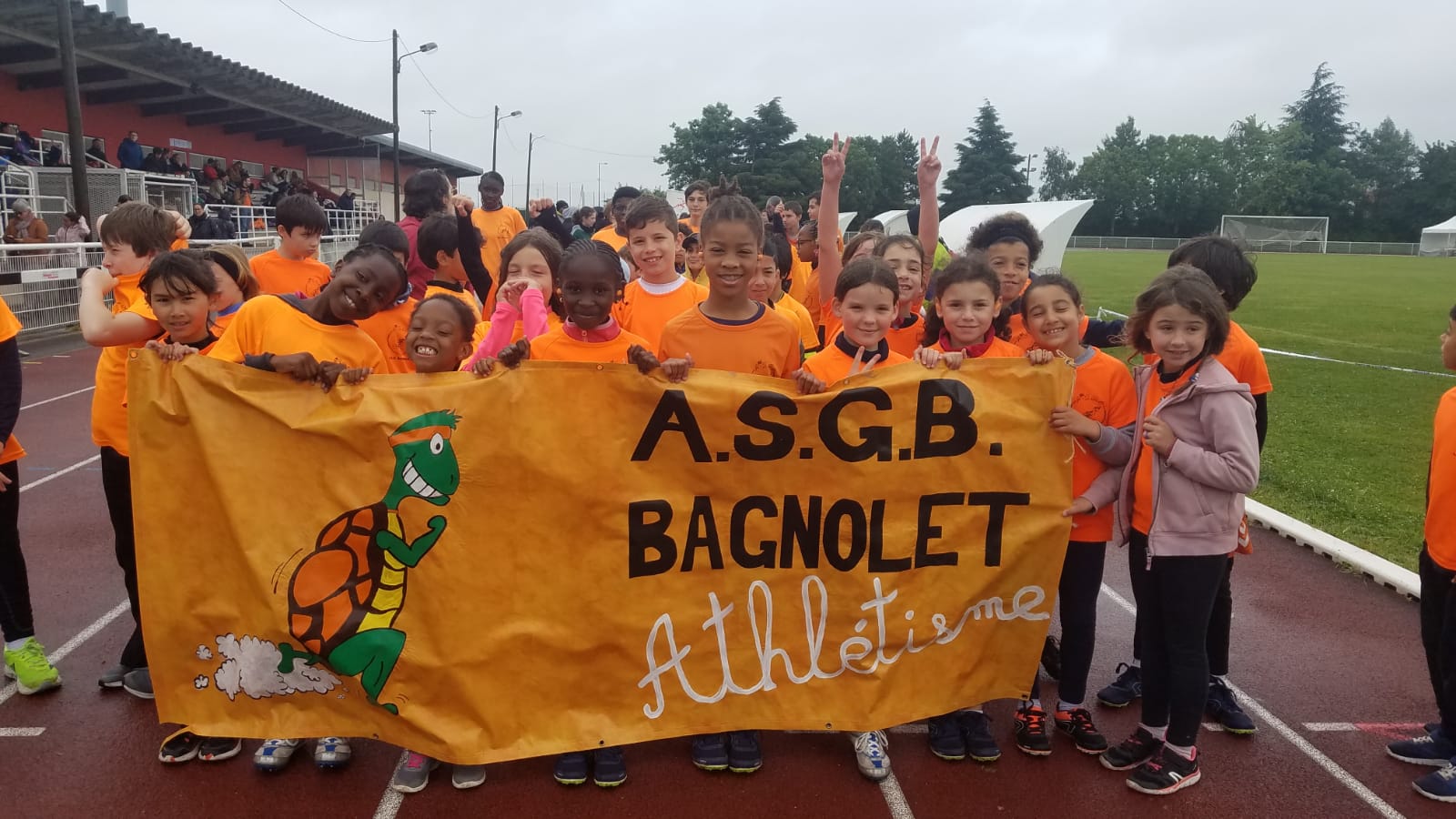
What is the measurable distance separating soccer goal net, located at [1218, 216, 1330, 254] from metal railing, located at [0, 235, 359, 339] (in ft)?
231

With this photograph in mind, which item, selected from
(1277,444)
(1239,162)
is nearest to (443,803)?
(1277,444)

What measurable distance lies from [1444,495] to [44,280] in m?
16.6

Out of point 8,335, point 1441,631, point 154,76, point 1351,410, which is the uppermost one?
point 154,76

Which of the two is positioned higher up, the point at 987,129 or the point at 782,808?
the point at 987,129

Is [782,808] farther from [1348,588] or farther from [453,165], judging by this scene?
[453,165]

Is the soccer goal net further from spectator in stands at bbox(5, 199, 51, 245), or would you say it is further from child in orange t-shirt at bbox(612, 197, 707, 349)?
child in orange t-shirt at bbox(612, 197, 707, 349)

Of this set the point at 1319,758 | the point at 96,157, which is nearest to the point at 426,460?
the point at 1319,758

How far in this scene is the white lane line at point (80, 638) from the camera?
13.1 feet

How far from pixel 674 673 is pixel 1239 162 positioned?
99.1 metres

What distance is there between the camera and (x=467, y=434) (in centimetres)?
331

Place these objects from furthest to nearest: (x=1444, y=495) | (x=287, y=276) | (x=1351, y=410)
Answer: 1. (x=1351, y=410)
2. (x=287, y=276)
3. (x=1444, y=495)

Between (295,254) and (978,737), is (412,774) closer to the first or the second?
(978,737)

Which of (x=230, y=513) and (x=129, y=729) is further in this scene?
(x=129, y=729)

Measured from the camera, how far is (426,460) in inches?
130
